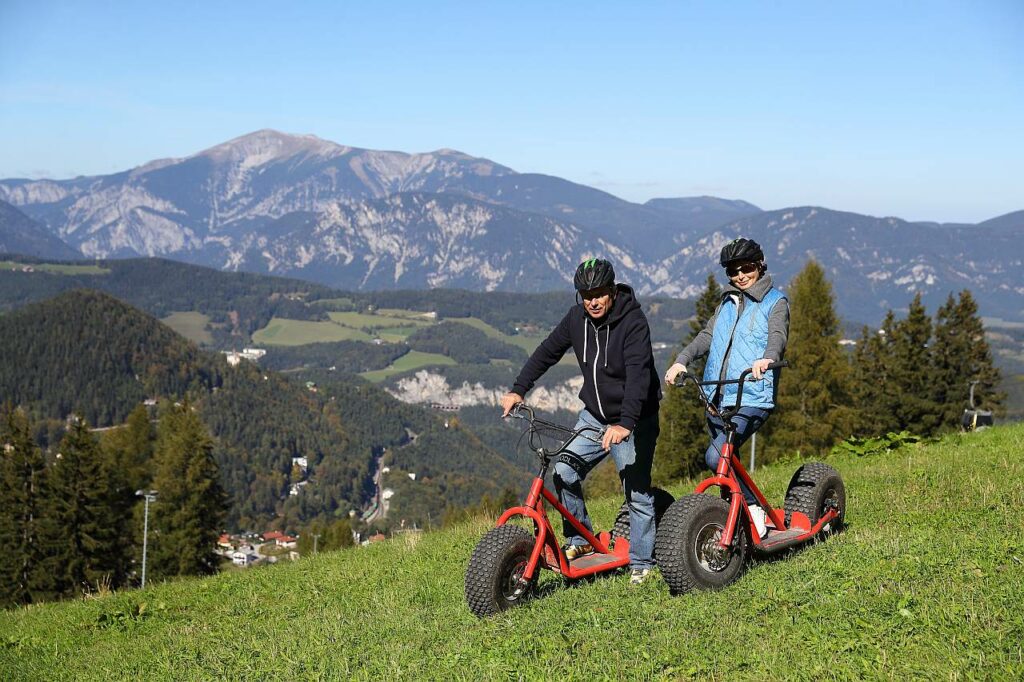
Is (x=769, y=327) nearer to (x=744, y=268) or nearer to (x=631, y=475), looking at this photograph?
(x=744, y=268)

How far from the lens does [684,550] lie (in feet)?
22.4

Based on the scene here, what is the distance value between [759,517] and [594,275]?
2.62 meters

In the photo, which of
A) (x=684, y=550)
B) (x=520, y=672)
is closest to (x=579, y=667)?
(x=520, y=672)

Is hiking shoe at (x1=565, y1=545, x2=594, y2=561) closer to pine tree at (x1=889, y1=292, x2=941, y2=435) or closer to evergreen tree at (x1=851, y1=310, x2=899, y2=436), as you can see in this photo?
evergreen tree at (x1=851, y1=310, x2=899, y2=436)

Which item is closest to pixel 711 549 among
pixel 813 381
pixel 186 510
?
pixel 813 381

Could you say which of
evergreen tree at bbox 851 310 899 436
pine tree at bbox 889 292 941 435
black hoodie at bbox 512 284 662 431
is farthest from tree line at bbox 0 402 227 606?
pine tree at bbox 889 292 941 435

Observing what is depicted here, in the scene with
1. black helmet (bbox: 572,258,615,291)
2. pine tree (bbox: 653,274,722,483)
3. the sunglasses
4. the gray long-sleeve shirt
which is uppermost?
the sunglasses

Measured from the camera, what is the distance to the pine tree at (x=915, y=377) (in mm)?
43562

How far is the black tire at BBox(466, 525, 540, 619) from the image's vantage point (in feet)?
22.6

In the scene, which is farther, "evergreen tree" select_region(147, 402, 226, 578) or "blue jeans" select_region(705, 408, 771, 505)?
"evergreen tree" select_region(147, 402, 226, 578)

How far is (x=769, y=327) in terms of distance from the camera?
7652mm

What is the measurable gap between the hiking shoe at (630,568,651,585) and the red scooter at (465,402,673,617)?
27 centimetres

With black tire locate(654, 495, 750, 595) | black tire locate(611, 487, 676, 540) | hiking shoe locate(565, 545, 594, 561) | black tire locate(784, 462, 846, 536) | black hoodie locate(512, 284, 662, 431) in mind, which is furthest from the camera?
black tire locate(784, 462, 846, 536)

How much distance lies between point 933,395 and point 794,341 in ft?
28.8
